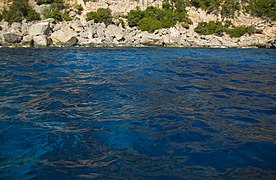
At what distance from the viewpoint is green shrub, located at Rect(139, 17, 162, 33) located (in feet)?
120

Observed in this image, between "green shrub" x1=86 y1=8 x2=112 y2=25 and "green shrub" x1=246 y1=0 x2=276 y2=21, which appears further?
"green shrub" x1=246 y1=0 x2=276 y2=21

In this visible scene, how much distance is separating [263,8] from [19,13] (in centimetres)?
4094

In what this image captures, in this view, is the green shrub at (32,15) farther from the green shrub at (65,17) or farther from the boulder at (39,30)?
the boulder at (39,30)

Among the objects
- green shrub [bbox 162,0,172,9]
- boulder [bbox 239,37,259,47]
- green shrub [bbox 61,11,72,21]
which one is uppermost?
green shrub [bbox 162,0,172,9]

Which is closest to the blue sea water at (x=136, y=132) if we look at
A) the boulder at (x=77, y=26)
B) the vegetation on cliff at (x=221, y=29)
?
the boulder at (x=77, y=26)

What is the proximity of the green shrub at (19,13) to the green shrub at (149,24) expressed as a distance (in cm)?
1670

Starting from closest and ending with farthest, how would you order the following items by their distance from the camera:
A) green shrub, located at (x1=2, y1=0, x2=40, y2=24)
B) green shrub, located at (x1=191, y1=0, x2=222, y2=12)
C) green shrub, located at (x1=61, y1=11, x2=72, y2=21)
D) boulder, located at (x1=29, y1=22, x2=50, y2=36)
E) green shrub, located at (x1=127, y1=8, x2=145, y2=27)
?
boulder, located at (x1=29, y1=22, x2=50, y2=36) → green shrub, located at (x1=2, y1=0, x2=40, y2=24) → green shrub, located at (x1=61, y1=11, x2=72, y2=21) → green shrub, located at (x1=127, y1=8, x2=145, y2=27) → green shrub, located at (x1=191, y1=0, x2=222, y2=12)

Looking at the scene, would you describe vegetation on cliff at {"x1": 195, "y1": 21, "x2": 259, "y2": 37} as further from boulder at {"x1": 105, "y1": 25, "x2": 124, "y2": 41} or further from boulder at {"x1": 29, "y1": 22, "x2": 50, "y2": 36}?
boulder at {"x1": 29, "y1": 22, "x2": 50, "y2": 36}

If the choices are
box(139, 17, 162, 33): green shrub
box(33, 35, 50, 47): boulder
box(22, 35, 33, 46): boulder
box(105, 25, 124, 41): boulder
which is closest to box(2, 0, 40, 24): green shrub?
box(22, 35, 33, 46): boulder

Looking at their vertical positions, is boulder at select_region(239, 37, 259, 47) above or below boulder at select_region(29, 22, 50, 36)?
below

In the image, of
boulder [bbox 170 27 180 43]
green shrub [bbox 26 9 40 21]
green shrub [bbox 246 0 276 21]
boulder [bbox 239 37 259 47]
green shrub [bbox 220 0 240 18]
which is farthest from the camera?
green shrub [bbox 220 0 240 18]

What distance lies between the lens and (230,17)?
41.6m

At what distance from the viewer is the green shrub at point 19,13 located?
3412 centimetres

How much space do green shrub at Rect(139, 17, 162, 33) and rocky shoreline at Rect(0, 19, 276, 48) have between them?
161 centimetres
